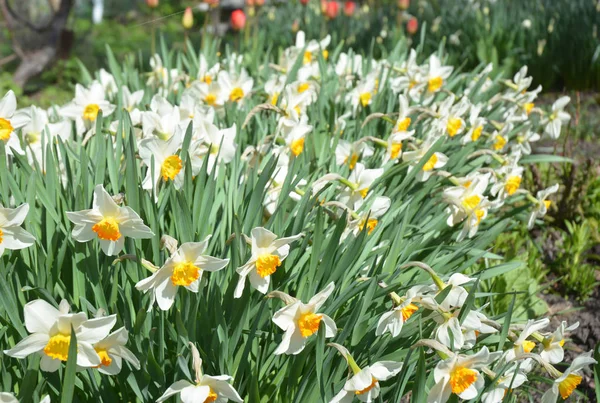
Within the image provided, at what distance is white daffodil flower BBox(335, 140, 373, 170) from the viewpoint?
87.1 inches

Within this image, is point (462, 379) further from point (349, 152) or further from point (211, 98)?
point (211, 98)

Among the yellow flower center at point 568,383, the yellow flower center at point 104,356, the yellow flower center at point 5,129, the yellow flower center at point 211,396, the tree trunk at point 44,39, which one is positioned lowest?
the tree trunk at point 44,39

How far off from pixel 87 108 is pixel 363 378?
5.26ft

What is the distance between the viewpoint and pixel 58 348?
1.31m

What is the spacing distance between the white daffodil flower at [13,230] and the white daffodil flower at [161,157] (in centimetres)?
36

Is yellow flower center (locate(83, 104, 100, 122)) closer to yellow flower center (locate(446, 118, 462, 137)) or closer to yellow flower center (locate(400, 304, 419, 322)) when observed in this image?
yellow flower center (locate(446, 118, 462, 137))

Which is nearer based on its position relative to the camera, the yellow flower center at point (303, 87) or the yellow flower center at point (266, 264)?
the yellow flower center at point (266, 264)

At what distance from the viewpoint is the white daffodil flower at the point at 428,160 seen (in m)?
2.20

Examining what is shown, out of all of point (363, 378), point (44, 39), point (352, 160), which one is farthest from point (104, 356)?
point (44, 39)

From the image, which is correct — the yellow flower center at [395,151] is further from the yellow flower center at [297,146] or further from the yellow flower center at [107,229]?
the yellow flower center at [107,229]

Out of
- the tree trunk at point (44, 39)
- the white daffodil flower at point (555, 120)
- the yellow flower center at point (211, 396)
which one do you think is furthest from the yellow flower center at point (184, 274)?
the tree trunk at point (44, 39)

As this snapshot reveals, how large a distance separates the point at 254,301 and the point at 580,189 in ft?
6.54

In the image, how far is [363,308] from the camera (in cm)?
153

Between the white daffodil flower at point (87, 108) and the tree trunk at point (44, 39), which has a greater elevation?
the white daffodil flower at point (87, 108)
